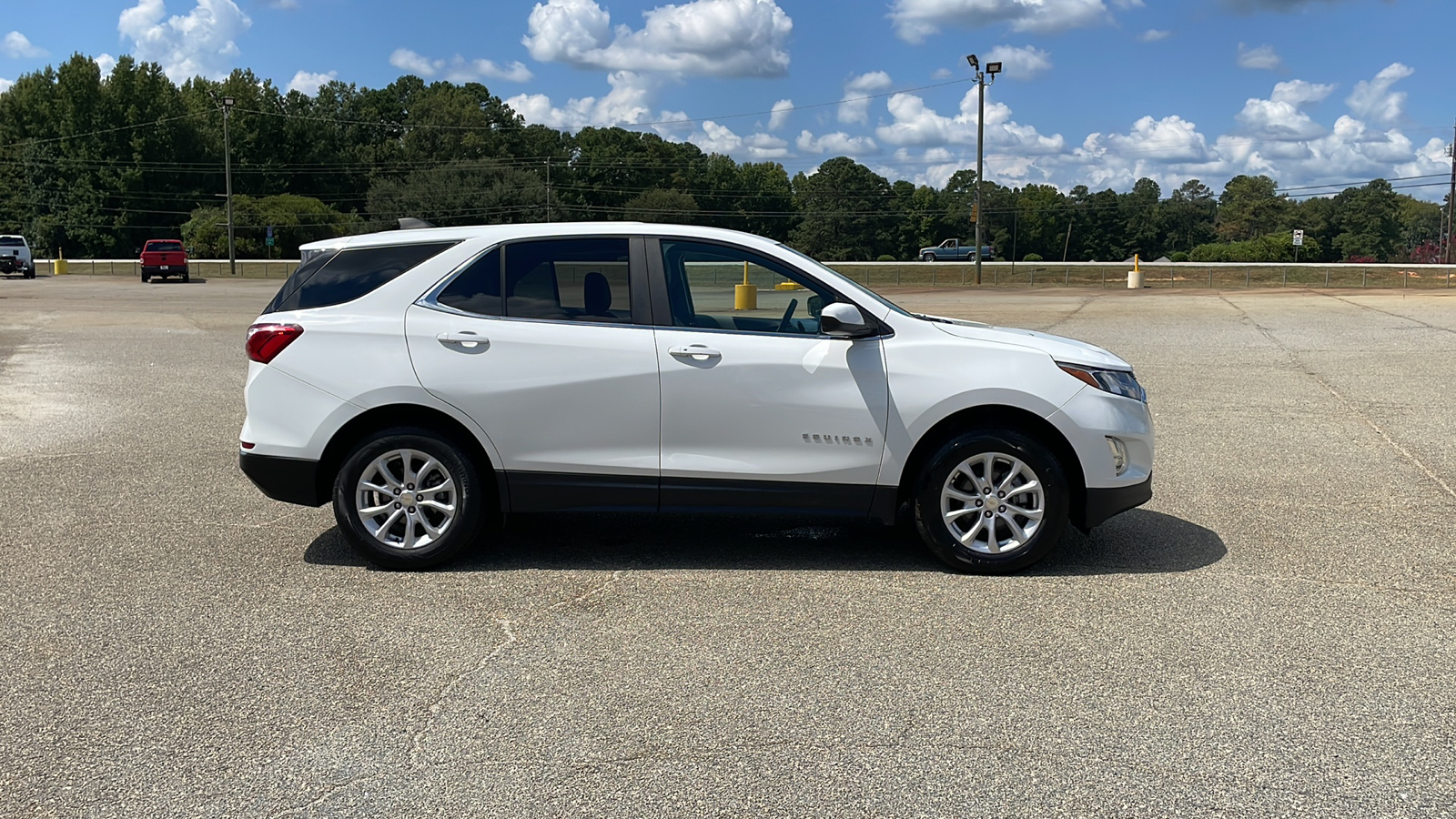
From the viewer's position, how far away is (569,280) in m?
6.02

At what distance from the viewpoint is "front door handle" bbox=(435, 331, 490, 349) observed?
5.89 metres

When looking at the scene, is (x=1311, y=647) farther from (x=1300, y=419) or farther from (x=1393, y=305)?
(x=1393, y=305)

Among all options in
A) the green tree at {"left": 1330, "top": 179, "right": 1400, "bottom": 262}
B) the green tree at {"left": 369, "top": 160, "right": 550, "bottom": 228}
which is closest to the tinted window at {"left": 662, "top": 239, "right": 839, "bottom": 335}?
the green tree at {"left": 369, "top": 160, "right": 550, "bottom": 228}

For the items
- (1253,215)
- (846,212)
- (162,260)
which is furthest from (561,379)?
(1253,215)

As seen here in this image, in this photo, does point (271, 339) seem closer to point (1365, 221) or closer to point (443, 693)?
point (443, 693)

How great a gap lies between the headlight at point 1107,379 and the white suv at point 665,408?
12mm

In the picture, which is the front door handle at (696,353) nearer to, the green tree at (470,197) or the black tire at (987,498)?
the black tire at (987,498)

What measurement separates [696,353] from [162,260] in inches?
2011

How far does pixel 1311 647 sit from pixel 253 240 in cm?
9031

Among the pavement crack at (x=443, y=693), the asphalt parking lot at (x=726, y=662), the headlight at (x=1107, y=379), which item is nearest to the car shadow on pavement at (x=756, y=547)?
the asphalt parking lot at (x=726, y=662)

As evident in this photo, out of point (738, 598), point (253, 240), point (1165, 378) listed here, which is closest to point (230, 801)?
point (738, 598)

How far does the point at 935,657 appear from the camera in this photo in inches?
187

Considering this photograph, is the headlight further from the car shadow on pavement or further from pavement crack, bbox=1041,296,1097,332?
pavement crack, bbox=1041,296,1097,332

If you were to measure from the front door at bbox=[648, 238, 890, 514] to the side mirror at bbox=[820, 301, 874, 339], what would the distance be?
0.10m
